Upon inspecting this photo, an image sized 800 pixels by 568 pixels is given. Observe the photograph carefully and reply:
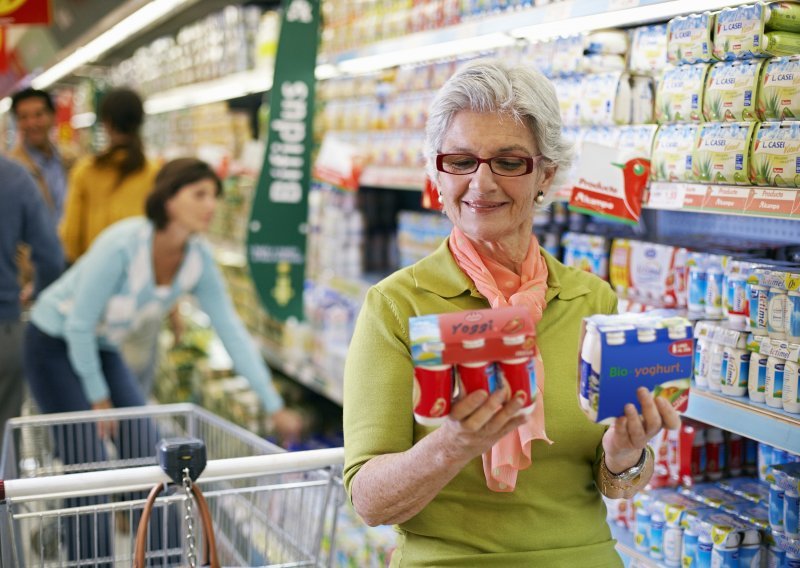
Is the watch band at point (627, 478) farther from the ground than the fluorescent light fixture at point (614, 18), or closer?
closer

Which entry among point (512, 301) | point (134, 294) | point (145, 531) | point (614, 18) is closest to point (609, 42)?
point (614, 18)

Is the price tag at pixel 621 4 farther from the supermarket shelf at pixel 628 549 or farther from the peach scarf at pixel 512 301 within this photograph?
the supermarket shelf at pixel 628 549

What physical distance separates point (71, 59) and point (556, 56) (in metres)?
9.66

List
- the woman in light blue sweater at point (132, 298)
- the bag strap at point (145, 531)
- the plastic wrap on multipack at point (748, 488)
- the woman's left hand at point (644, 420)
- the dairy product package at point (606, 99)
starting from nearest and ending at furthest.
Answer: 1. the woman's left hand at point (644, 420)
2. the bag strap at point (145, 531)
3. the plastic wrap on multipack at point (748, 488)
4. the dairy product package at point (606, 99)
5. the woman in light blue sweater at point (132, 298)

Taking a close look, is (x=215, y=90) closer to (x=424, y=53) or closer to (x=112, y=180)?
(x=112, y=180)

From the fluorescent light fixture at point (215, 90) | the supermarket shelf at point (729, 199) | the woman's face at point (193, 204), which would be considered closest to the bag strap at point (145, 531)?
the supermarket shelf at point (729, 199)

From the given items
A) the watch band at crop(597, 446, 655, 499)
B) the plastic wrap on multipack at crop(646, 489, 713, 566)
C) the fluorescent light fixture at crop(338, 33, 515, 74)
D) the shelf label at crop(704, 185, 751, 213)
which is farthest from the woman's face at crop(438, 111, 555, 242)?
the fluorescent light fixture at crop(338, 33, 515, 74)

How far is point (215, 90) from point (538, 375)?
5168 millimetres

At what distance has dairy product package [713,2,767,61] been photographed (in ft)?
6.42

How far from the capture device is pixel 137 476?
172cm

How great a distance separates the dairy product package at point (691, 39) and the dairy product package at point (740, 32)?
0.02 metres

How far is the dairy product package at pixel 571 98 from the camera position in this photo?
2473mm

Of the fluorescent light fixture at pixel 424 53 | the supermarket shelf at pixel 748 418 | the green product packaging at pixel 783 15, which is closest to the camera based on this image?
the supermarket shelf at pixel 748 418

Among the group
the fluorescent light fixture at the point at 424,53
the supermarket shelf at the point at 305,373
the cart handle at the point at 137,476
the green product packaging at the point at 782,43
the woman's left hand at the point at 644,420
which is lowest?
the supermarket shelf at the point at 305,373
